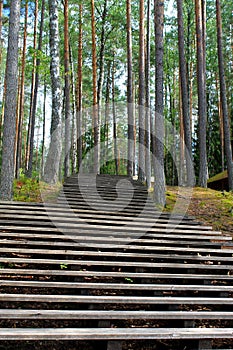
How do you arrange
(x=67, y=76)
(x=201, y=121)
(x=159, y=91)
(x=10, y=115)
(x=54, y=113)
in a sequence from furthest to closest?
(x=67, y=76) < (x=201, y=121) < (x=54, y=113) < (x=159, y=91) < (x=10, y=115)

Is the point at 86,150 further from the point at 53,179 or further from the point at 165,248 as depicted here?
the point at 165,248

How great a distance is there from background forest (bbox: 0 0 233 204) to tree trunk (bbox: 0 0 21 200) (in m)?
0.02

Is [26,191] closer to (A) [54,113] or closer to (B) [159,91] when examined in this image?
(A) [54,113]

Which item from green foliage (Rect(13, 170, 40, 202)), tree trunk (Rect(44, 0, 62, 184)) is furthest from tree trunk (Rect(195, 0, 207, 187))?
green foliage (Rect(13, 170, 40, 202))

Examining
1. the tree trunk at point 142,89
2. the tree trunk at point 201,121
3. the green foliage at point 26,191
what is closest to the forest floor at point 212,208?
the tree trunk at point 201,121

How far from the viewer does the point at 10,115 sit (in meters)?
7.39

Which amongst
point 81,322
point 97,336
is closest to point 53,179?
point 81,322

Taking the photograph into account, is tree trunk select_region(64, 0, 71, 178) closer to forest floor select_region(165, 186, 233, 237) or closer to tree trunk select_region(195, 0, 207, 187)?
tree trunk select_region(195, 0, 207, 187)

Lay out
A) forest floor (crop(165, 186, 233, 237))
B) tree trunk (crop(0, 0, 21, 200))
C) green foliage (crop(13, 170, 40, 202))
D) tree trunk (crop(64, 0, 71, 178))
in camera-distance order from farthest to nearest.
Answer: tree trunk (crop(64, 0, 71, 178)), forest floor (crop(165, 186, 233, 237)), green foliage (crop(13, 170, 40, 202)), tree trunk (crop(0, 0, 21, 200))

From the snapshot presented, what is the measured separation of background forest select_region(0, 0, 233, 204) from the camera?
33.1 feet

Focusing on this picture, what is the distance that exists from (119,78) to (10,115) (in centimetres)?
2251

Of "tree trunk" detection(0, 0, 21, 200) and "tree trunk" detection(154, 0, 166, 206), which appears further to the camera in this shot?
"tree trunk" detection(154, 0, 166, 206)

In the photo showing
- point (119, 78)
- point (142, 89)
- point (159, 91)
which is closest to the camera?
point (159, 91)

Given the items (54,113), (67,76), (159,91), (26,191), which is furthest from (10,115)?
(67,76)
